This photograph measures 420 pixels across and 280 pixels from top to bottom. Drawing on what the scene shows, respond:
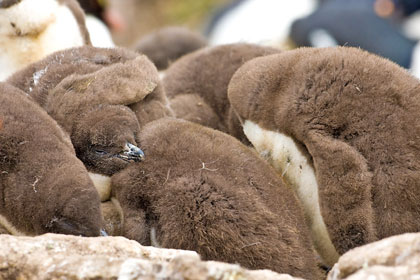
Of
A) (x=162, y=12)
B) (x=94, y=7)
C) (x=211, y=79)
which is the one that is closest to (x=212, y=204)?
(x=211, y=79)

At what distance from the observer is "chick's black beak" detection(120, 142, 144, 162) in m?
3.20

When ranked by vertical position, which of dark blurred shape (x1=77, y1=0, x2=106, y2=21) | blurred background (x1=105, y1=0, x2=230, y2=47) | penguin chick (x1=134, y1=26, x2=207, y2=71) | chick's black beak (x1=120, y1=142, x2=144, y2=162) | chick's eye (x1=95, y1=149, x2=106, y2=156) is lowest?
blurred background (x1=105, y1=0, x2=230, y2=47)

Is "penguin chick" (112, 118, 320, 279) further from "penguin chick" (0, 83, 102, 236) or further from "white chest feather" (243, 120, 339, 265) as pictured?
"penguin chick" (0, 83, 102, 236)

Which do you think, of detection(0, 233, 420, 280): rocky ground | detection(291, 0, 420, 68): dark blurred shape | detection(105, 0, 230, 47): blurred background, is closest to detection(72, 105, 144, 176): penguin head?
detection(0, 233, 420, 280): rocky ground

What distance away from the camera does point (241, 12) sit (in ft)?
31.0

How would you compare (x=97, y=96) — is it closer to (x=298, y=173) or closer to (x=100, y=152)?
(x=100, y=152)

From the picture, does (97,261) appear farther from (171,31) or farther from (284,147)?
(171,31)

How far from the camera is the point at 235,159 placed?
10.5 ft

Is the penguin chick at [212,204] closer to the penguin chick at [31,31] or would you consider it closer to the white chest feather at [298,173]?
the white chest feather at [298,173]

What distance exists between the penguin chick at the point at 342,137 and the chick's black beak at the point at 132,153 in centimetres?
66

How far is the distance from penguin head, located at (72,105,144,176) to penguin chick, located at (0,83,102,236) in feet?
0.68

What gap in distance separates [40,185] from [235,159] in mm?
880

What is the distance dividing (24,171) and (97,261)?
0.66 m

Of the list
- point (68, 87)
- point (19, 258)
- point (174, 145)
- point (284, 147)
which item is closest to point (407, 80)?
point (284, 147)
